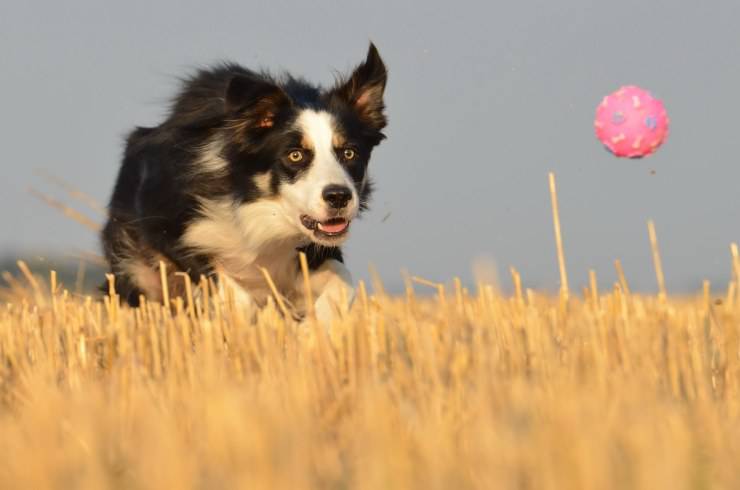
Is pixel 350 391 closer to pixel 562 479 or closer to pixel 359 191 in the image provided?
pixel 562 479

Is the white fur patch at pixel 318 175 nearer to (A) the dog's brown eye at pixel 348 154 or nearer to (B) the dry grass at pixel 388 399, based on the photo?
(A) the dog's brown eye at pixel 348 154

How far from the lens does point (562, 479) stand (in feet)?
6.10

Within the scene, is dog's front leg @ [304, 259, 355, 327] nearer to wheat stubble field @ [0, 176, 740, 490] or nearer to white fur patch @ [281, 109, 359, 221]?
white fur patch @ [281, 109, 359, 221]

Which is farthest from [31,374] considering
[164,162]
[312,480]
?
[164,162]

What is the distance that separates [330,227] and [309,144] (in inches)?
17.5

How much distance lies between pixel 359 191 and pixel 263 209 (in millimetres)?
507

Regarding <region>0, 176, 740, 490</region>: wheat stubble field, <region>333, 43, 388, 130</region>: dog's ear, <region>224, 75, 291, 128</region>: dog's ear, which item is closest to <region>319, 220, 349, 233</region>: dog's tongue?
<region>224, 75, 291, 128</region>: dog's ear

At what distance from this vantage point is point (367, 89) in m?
6.26

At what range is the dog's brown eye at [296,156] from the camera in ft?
18.9

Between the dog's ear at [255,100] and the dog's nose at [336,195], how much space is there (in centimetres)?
68

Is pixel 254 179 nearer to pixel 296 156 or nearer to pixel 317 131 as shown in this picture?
pixel 296 156

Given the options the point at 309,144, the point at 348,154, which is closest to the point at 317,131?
the point at 309,144

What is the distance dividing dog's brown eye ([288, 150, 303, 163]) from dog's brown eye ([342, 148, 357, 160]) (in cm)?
22

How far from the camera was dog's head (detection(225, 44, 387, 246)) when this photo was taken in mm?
5594
